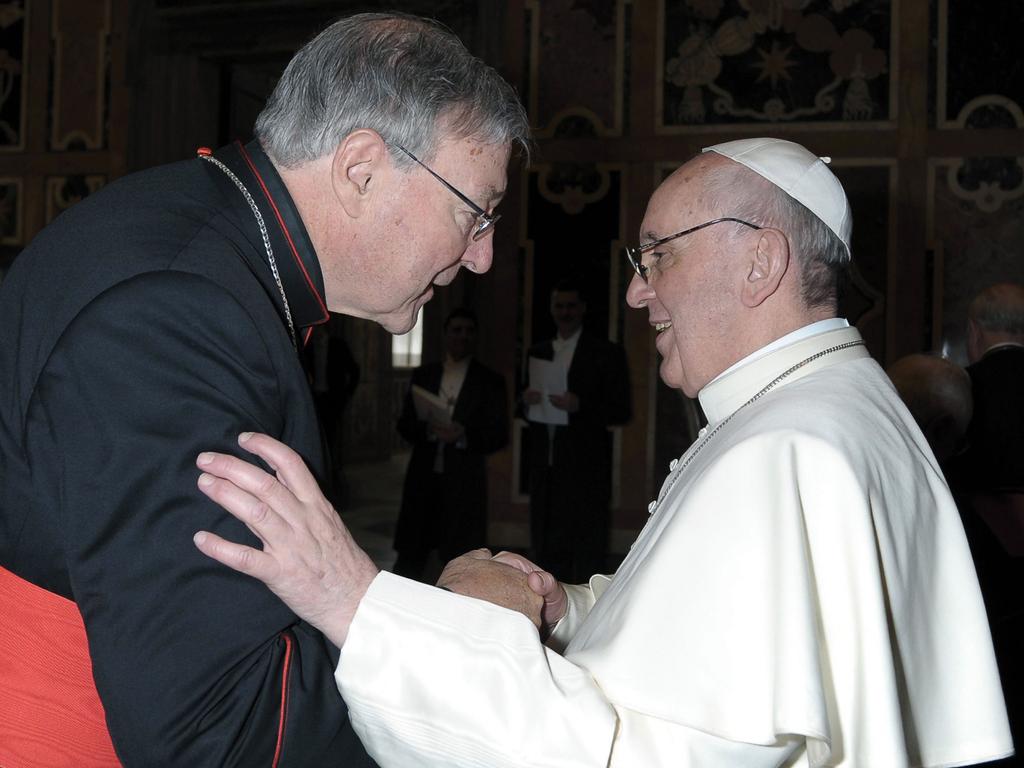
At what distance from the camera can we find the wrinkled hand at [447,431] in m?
6.57

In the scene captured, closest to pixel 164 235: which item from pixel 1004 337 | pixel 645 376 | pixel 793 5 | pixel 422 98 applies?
pixel 422 98

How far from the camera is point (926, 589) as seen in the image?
69.2 inches

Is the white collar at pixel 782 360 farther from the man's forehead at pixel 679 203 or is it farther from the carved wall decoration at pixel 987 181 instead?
the carved wall decoration at pixel 987 181

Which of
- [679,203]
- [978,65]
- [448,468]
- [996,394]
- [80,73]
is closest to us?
[679,203]

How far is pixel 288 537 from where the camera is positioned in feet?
4.28

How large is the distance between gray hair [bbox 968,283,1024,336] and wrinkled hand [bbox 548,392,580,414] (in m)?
2.72

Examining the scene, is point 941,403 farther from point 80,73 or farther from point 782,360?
point 80,73

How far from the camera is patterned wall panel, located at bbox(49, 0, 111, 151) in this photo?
9359 mm

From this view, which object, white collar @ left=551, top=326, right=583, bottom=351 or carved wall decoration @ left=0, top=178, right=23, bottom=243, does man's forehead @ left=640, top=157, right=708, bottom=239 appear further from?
carved wall decoration @ left=0, top=178, right=23, bottom=243

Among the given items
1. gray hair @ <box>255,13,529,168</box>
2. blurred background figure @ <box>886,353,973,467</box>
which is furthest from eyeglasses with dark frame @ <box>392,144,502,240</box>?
blurred background figure @ <box>886,353,973,467</box>

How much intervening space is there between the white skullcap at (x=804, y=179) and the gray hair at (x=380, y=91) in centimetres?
60

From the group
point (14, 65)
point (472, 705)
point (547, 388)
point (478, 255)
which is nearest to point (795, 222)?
point (478, 255)

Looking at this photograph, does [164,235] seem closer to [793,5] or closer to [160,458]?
[160,458]

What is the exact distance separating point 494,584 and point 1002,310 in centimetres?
337
